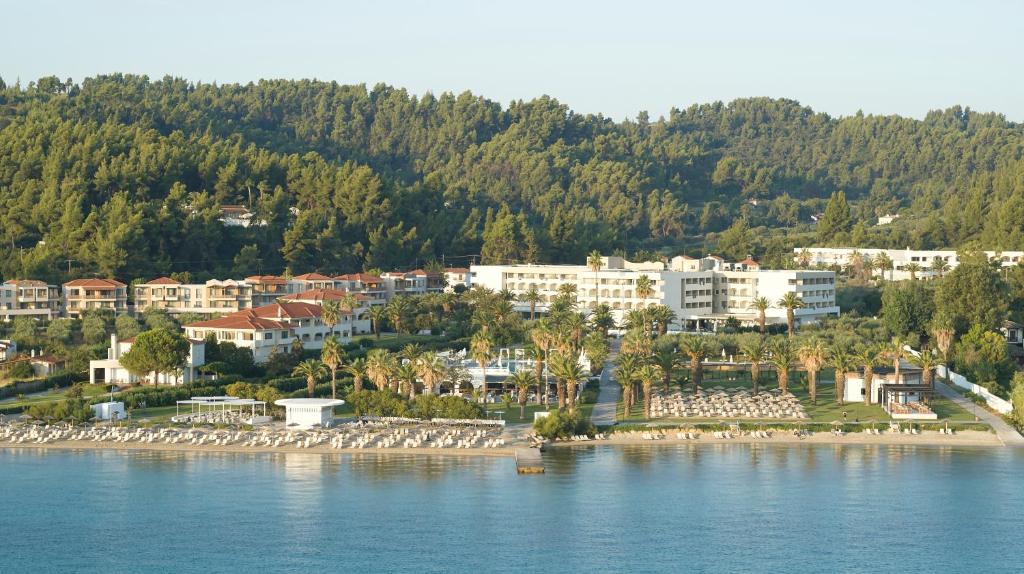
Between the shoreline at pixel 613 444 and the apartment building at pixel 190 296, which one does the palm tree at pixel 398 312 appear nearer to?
the apartment building at pixel 190 296

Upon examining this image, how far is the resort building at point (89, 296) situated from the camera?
83812 mm

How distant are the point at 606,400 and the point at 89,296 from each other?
37167 millimetres

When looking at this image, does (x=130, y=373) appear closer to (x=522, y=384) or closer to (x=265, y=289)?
(x=522, y=384)

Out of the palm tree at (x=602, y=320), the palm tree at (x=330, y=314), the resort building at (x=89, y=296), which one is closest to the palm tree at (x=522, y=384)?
the palm tree at (x=602, y=320)

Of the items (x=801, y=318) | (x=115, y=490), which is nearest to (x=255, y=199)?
(x=801, y=318)

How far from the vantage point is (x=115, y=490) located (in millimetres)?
45000

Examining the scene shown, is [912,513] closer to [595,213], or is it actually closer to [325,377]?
[325,377]

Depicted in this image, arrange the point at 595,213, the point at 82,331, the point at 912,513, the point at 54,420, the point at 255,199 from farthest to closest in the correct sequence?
the point at 595,213 → the point at 255,199 → the point at 82,331 → the point at 54,420 → the point at 912,513

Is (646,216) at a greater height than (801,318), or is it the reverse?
(646,216)

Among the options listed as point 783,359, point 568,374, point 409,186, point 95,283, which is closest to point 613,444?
point 568,374

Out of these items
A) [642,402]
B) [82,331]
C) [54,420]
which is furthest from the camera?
Result: [82,331]

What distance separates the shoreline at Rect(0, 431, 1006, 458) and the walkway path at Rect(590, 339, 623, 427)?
2.58 metres

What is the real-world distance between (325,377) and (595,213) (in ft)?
243

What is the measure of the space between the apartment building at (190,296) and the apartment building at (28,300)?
187 inches
